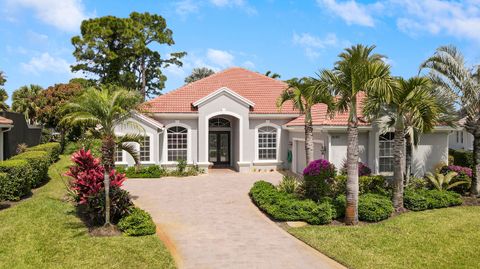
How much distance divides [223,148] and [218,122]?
6.50 feet

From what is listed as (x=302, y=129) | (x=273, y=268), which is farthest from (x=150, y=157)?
(x=273, y=268)

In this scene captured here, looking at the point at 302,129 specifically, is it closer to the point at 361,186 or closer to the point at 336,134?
the point at 336,134

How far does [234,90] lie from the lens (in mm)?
28016

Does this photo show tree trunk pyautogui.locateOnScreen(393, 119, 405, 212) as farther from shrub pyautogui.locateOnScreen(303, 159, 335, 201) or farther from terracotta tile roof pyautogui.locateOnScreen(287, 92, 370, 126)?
terracotta tile roof pyautogui.locateOnScreen(287, 92, 370, 126)

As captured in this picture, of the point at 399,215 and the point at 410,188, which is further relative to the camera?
the point at 410,188

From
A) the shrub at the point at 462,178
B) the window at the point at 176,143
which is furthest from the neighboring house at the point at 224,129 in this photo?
the shrub at the point at 462,178

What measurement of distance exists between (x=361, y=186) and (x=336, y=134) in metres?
3.46

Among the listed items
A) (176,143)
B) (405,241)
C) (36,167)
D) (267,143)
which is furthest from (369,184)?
(36,167)

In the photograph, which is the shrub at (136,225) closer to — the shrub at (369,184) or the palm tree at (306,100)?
the palm tree at (306,100)

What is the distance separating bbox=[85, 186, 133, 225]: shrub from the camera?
39.4 feet

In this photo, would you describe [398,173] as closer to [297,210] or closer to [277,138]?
[297,210]

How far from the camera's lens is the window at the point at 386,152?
20016mm

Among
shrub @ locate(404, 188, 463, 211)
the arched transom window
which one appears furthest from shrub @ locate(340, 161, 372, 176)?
the arched transom window

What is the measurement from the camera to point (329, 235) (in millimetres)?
11453
